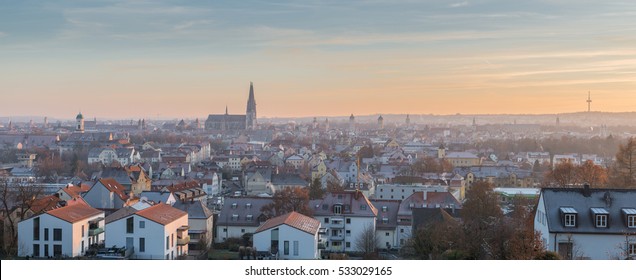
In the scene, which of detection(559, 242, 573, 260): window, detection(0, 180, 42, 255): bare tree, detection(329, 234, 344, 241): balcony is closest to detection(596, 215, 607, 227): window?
detection(559, 242, 573, 260): window

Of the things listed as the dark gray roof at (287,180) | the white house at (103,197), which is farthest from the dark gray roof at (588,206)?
the dark gray roof at (287,180)

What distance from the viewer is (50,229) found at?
25.4ft

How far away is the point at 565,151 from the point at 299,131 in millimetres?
28328

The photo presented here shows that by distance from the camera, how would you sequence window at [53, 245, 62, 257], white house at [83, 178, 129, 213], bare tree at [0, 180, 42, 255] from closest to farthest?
window at [53, 245, 62, 257], bare tree at [0, 180, 42, 255], white house at [83, 178, 129, 213]

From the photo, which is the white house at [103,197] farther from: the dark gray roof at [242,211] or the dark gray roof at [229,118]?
the dark gray roof at [229,118]

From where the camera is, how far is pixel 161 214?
8.13 meters

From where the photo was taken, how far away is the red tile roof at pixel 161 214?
25.4ft

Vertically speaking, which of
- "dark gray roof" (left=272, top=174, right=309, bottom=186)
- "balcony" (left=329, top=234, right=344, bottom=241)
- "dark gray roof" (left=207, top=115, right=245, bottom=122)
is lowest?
"balcony" (left=329, top=234, right=344, bottom=241)

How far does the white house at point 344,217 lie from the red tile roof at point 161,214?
258cm

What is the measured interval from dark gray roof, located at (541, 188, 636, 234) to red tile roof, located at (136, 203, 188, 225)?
389 centimetres

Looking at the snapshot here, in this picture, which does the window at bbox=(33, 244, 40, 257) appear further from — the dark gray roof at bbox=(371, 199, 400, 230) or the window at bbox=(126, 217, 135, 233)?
the dark gray roof at bbox=(371, 199, 400, 230)

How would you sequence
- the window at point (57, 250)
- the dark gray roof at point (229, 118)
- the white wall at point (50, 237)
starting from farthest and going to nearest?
the dark gray roof at point (229, 118) < the white wall at point (50, 237) < the window at point (57, 250)

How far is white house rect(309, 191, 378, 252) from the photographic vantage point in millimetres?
10469

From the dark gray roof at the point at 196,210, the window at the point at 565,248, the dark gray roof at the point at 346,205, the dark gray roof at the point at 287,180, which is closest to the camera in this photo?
the window at the point at 565,248
